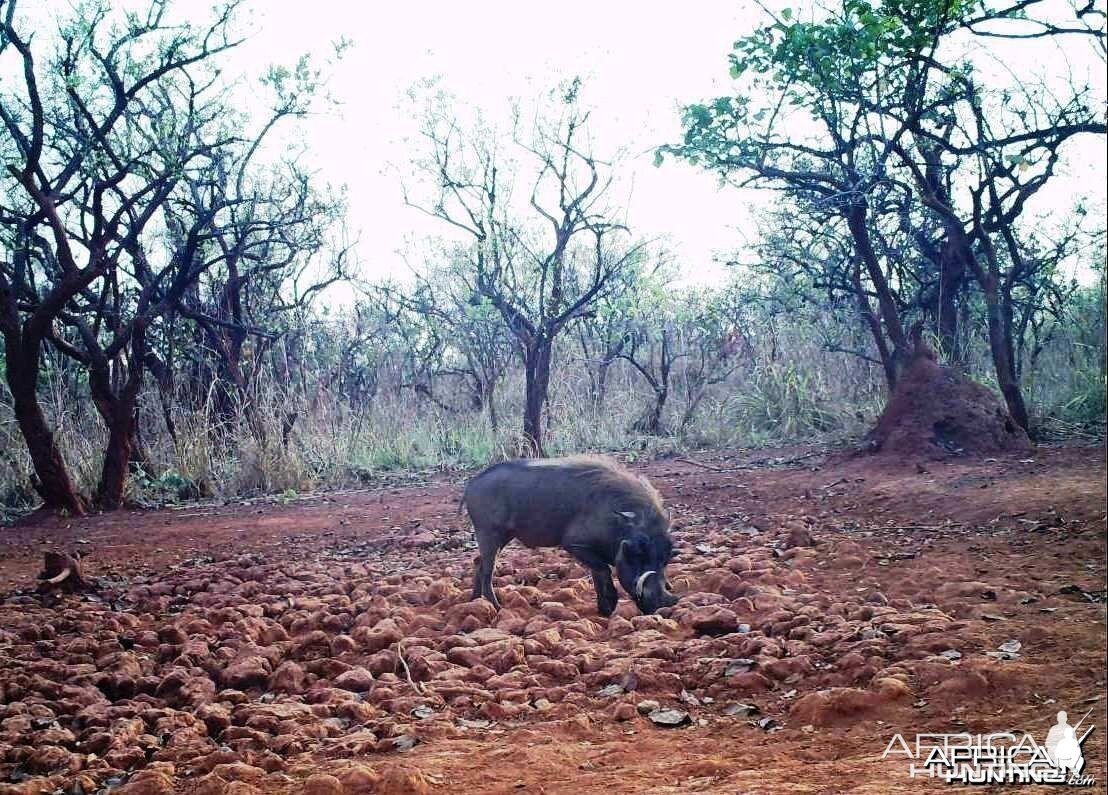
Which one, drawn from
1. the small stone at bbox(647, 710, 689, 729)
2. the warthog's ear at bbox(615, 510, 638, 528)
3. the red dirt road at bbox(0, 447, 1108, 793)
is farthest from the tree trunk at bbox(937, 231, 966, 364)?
the small stone at bbox(647, 710, 689, 729)

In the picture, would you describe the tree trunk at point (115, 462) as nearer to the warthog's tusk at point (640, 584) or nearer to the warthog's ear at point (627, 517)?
the warthog's ear at point (627, 517)

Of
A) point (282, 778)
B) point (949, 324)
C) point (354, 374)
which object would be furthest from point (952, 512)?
point (354, 374)

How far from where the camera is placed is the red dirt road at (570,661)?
313 cm

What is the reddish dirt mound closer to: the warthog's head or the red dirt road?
the red dirt road

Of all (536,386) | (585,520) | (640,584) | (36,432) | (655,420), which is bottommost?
(640,584)

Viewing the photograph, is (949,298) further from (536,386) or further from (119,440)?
(119,440)

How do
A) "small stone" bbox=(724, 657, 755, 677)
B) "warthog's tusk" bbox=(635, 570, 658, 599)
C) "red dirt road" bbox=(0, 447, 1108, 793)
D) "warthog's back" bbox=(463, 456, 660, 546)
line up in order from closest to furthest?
"red dirt road" bbox=(0, 447, 1108, 793) → "small stone" bbox=(724, 657, 755, 677) → "warthog's tusk" bbox=(635, 570, 658, 599) → "warthog's back" bbox=(463, 456, 660, 546)

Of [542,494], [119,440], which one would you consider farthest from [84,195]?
[542,494]

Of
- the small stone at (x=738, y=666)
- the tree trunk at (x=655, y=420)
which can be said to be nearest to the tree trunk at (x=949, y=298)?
the tree trunk at (x=655, y=420)

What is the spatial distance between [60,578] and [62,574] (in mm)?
40

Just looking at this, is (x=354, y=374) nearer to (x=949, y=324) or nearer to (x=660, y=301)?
(x=660, y=301)

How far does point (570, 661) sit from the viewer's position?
4223 millimetres

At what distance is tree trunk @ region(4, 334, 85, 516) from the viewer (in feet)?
32.7

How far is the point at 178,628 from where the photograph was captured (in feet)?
16.3
